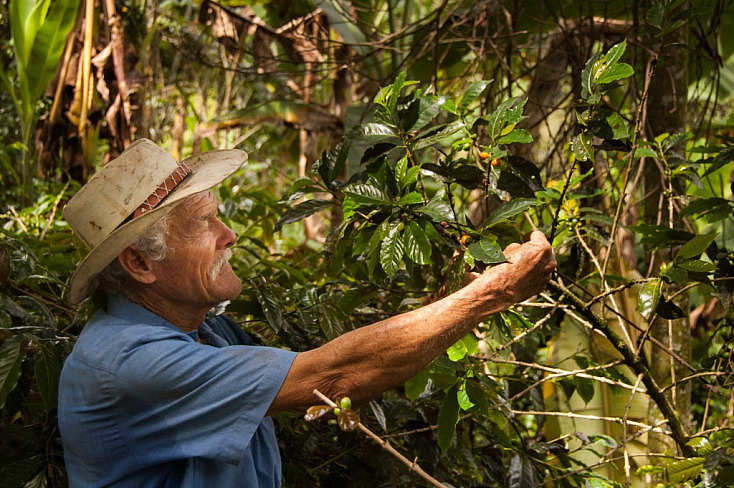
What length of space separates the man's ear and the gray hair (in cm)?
1

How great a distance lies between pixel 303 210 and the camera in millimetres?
1938

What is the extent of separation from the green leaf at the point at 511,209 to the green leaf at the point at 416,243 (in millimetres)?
→ 148

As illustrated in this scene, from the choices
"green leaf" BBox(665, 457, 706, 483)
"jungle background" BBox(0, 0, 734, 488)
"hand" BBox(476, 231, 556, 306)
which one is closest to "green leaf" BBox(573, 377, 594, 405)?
"jungle background" BBox(0, 0, 734, 488)

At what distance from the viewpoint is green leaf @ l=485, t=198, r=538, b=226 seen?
5.01ft

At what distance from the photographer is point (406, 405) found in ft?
7.48

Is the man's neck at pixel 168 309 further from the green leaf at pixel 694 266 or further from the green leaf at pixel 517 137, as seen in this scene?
the green leaf at pixel 694 266

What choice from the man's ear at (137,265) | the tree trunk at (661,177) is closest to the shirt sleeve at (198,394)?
the man's ear at (137,265)

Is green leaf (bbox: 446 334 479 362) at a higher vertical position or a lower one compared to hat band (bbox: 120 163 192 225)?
lower

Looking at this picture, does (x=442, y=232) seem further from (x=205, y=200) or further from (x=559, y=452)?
(x=559, y=452)

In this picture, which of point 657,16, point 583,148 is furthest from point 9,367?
point 657,16

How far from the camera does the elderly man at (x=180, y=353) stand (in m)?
1.44

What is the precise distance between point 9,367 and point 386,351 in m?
0.91

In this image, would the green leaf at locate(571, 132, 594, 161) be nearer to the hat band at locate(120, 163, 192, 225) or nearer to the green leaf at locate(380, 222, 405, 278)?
the green leaf at locate(380, 222, 405, 278)

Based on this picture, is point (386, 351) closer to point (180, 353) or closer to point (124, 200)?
point (180, 353)
